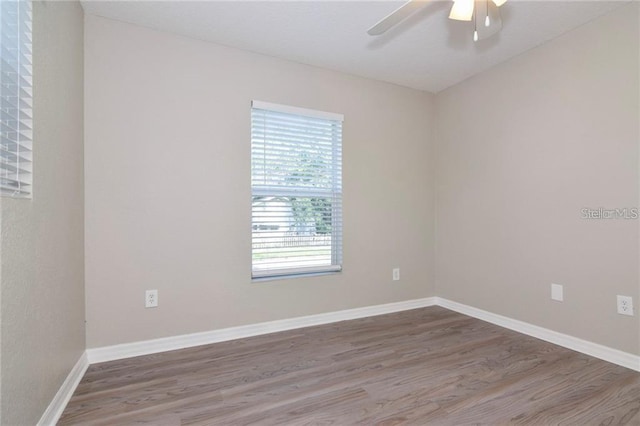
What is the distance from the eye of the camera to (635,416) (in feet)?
4.97

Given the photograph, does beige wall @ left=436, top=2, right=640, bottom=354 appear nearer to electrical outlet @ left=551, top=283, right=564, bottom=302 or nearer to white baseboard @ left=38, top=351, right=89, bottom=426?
electrical outlet @ left=551, top=283, right=564, bottom=302

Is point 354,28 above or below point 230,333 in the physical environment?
above

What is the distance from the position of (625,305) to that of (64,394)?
3.45 meters

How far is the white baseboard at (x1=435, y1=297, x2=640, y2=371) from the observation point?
200cm

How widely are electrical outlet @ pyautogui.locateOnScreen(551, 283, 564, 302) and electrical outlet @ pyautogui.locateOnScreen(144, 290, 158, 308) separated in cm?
307


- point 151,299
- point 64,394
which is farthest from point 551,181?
point 64,394

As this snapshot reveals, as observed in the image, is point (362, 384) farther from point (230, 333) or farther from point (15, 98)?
point (15, 98)

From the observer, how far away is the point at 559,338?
234 centimetres

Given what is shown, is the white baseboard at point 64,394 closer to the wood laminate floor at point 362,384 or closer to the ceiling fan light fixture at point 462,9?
the wood laminate floor at point 362,384

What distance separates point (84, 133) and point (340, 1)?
1.93 metres

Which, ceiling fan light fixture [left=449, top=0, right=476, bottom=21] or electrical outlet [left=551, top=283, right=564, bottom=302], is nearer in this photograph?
ceiling fan light fixture [left=449, top=0, right=476, bottom=21]

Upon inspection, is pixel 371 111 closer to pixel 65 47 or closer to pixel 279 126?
pixel 279 126

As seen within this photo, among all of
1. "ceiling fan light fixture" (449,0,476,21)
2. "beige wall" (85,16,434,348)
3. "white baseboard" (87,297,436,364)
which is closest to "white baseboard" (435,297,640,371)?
"white baseboard" (87,297,436,364)

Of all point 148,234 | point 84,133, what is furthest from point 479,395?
point 84,133
